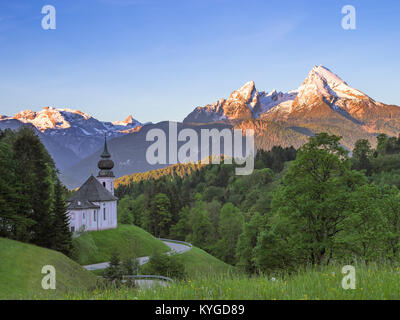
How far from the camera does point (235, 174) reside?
160500mm

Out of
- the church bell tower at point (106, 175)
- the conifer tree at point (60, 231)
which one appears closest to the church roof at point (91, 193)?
the church bell tower at point (106, 175)

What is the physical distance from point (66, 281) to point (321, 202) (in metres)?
21.2

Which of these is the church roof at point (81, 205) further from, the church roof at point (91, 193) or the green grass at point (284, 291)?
the green grass at point (284, 291)

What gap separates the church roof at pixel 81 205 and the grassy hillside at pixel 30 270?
31069mm

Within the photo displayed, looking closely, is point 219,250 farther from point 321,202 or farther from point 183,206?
point 321,202

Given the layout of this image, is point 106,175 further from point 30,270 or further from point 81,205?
point 30,270

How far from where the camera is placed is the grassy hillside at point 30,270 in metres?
25.1

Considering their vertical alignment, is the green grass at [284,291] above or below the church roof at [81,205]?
below

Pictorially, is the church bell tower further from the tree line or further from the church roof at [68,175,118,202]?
the tree line

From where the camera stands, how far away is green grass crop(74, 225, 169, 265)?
5484 centimetres

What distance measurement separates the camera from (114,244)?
63.2 metres

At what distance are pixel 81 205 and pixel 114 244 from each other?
10619 millimetres

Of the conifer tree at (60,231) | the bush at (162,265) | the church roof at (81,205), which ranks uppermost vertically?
the church roof at (81,205)
